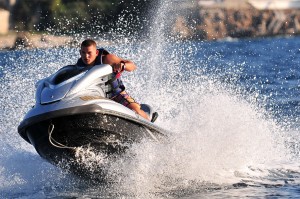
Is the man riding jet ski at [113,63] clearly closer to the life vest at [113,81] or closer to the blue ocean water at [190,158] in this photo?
the life vest at [113,81]

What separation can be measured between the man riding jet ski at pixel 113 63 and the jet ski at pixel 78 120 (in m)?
0.12

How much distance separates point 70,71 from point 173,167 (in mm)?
1331

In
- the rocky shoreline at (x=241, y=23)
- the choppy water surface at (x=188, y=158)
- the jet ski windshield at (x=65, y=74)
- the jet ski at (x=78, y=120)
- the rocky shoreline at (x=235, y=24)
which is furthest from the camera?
the rocky shoreline at (x=241, y=23)

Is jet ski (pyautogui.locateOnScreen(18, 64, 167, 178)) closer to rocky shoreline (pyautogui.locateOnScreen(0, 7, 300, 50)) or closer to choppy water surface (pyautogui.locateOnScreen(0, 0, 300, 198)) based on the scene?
choppy water surface (pyautogui.locateOnScreen(0, 0, 300, 198))

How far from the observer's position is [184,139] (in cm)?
832

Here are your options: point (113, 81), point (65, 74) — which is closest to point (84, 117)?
point (65, 74)

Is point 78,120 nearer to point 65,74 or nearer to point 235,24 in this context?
point 65,74

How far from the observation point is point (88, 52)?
7875 millimetres

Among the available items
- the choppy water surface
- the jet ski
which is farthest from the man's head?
the choppy water surface

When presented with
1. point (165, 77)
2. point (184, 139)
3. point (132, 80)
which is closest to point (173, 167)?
point (184, 139)

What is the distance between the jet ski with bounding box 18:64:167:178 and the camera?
740 cm

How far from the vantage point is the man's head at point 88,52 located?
7.85 metres

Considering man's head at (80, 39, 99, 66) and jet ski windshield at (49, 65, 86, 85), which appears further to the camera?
man's head at (80, 39, 99, 66)

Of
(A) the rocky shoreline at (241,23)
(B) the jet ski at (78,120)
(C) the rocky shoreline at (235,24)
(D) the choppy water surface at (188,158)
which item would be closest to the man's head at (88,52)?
(B) the jet ski at (78,120)
